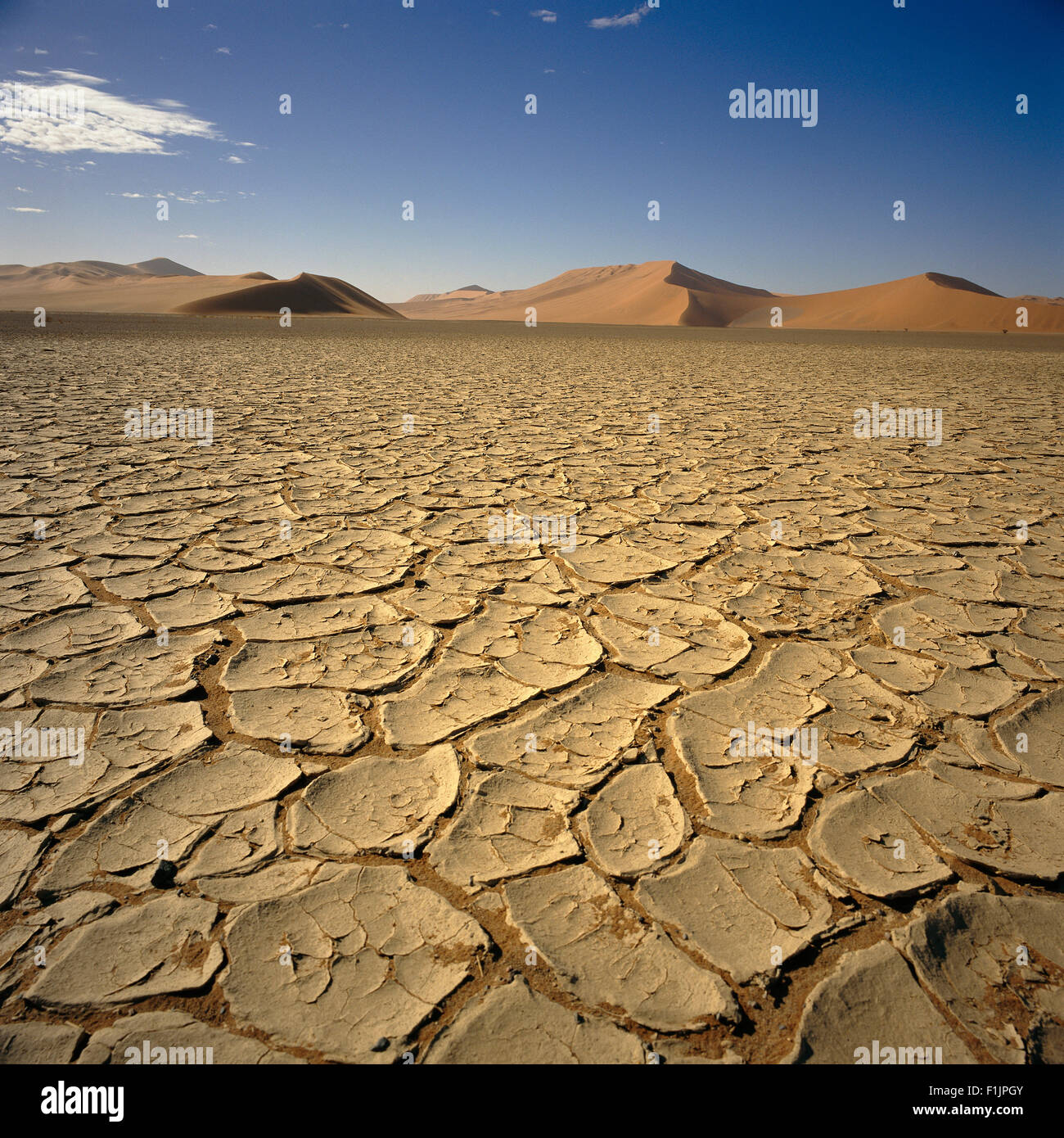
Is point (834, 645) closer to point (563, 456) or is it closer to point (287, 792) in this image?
point (287, 792)

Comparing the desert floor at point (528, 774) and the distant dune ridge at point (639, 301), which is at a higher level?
the distant dune ridge at point (639, 301)

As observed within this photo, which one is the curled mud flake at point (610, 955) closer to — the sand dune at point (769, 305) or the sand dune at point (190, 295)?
the sand dune at point (190, 295)

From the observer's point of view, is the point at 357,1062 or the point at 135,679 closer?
the point at 357,1062

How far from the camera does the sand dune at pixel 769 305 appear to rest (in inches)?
1651

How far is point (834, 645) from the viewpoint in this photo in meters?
1.82

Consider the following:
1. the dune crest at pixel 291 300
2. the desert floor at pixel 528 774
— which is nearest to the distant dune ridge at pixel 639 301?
the dune crest at pixel 291 300

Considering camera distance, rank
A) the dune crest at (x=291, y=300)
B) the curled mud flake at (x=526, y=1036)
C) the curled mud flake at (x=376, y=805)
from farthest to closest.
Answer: the dune crest at (x=291, y=300), the curled mud flake at (x=376, y=805), the curled mud flake at (x=526, y=1036)

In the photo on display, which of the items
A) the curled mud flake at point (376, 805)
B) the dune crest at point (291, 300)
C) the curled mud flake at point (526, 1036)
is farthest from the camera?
the dune crest at point (291, 300)

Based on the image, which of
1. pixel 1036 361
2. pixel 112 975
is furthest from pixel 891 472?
pixel 1036 361

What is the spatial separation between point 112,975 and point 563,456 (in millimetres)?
3476

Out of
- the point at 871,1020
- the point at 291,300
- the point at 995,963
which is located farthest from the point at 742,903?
the point at 291,300

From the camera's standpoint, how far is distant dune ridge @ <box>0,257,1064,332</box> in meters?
42.1

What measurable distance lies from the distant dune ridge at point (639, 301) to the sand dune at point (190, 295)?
4.8 inches

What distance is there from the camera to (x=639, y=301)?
2279 inches
